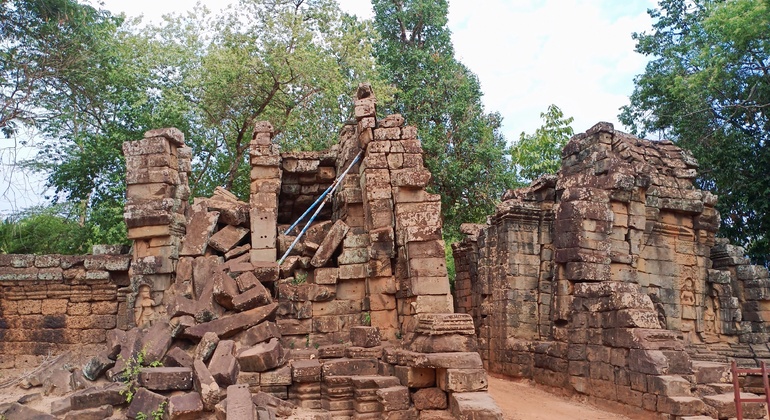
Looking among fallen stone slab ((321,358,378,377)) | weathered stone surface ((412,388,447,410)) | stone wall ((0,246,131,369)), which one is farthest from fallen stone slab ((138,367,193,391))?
stone wall ((0,246,131,369))

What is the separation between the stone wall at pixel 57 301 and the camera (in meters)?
10.7

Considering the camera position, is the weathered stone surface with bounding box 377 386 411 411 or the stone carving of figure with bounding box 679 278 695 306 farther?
the stone carving of figure with bounding box 679 278 695 306

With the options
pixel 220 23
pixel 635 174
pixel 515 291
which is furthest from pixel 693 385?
pixel 220 23

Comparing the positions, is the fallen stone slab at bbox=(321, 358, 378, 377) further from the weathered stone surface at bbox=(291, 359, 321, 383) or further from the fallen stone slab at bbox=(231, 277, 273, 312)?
the fallen stone slab at bbox=(231, 277, 273, 312)

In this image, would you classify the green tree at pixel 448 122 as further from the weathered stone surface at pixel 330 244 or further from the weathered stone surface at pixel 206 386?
the weathered stone surface at pixel 206 386

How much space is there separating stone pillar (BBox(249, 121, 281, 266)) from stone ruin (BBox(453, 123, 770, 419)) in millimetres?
5325

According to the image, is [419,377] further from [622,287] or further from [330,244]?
[622,287]

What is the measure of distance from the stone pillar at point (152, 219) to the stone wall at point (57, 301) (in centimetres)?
57

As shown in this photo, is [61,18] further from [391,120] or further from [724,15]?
[724,15]

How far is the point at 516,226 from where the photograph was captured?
1409 cm

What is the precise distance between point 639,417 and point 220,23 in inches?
730

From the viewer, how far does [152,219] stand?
33.2 feet

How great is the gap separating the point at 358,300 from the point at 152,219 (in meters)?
3.68

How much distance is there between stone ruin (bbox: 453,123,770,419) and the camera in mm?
9500
